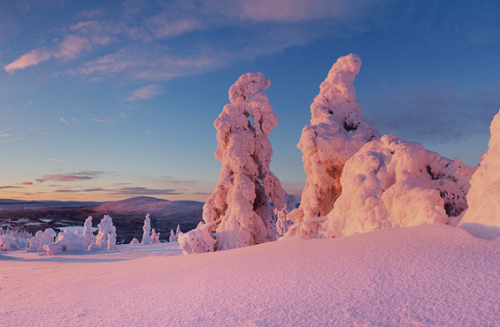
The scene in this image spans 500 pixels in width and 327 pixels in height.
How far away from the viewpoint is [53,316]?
3.29 metres

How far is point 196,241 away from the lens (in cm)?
1349

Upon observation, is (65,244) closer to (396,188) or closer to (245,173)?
(245,173)

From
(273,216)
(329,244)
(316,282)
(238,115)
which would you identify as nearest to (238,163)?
(238,115)

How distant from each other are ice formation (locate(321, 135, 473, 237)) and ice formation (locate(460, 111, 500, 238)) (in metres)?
0.76

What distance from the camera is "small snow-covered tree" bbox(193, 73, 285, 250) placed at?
1548 centimetres

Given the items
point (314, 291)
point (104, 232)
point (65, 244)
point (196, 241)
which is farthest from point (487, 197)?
point (104, 232)

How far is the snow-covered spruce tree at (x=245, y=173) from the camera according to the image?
50.8 feet

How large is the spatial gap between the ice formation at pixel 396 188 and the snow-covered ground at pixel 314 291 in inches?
75.7

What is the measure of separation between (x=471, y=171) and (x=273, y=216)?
40.0ft

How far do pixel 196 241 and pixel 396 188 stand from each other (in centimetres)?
922

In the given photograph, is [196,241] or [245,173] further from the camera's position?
[245,173]

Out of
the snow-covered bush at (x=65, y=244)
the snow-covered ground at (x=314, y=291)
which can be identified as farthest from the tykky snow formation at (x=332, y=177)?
the snow-covered bush at (x=65, y=244)

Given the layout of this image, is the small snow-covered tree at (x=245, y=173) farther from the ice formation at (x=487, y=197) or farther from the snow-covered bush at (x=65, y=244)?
the ice formation at (x=487, y=197)

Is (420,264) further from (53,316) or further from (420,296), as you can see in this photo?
(53,316)
